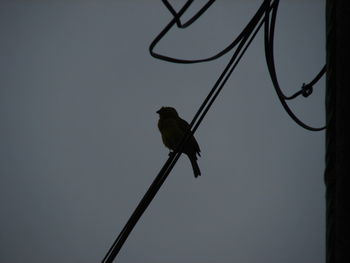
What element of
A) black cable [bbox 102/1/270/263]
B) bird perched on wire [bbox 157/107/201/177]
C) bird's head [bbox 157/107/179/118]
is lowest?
bird perched on wire [bbox 157/107/201/177]

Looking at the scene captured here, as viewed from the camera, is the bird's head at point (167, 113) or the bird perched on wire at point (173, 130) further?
the bird's head at point (167, 113)

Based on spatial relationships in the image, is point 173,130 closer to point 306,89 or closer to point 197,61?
point 306,89

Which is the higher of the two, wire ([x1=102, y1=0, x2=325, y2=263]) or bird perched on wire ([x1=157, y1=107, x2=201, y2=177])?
wire ([x1=102, y1=0, x2=325, y2=263])

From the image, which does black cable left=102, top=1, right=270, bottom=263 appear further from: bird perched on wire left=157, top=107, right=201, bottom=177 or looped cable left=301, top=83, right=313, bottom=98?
bird perched on wire left=157, top=107, right=201, bottom=177

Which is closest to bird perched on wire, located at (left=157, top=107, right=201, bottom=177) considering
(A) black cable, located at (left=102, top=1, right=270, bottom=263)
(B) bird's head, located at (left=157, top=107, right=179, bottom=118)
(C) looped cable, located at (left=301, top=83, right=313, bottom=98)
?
(B) bird's head, located at (left=157, top=107, right=179, bottom=118)
